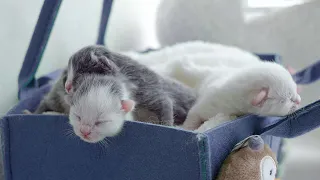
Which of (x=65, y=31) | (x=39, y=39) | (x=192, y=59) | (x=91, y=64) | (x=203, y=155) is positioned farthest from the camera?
(x=65, y=31)

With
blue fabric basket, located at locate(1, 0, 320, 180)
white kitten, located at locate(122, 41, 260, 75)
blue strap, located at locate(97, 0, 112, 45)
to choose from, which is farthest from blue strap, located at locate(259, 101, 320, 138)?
blue strap, located at locate(97, 0, 112, 45)

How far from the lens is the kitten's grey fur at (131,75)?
54 cm

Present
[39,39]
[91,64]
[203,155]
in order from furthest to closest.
Result: [39,39] < [91,64] < [203,155]

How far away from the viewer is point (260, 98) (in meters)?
0.54

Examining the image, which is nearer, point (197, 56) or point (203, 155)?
point (203, 155)

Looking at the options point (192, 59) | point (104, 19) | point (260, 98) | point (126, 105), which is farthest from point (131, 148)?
point (104, 19)

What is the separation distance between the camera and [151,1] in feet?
3.98

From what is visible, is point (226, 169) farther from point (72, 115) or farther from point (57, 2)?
point (57, 2)

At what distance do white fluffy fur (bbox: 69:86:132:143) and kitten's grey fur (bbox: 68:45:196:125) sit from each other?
0.04 m

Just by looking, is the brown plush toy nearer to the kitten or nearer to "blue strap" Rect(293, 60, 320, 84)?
the kitten

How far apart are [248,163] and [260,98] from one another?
10 cm

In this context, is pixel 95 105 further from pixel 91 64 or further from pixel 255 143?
pixel 255 143

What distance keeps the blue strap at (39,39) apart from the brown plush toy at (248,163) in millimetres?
345

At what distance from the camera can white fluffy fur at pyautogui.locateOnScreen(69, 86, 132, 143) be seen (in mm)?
467
